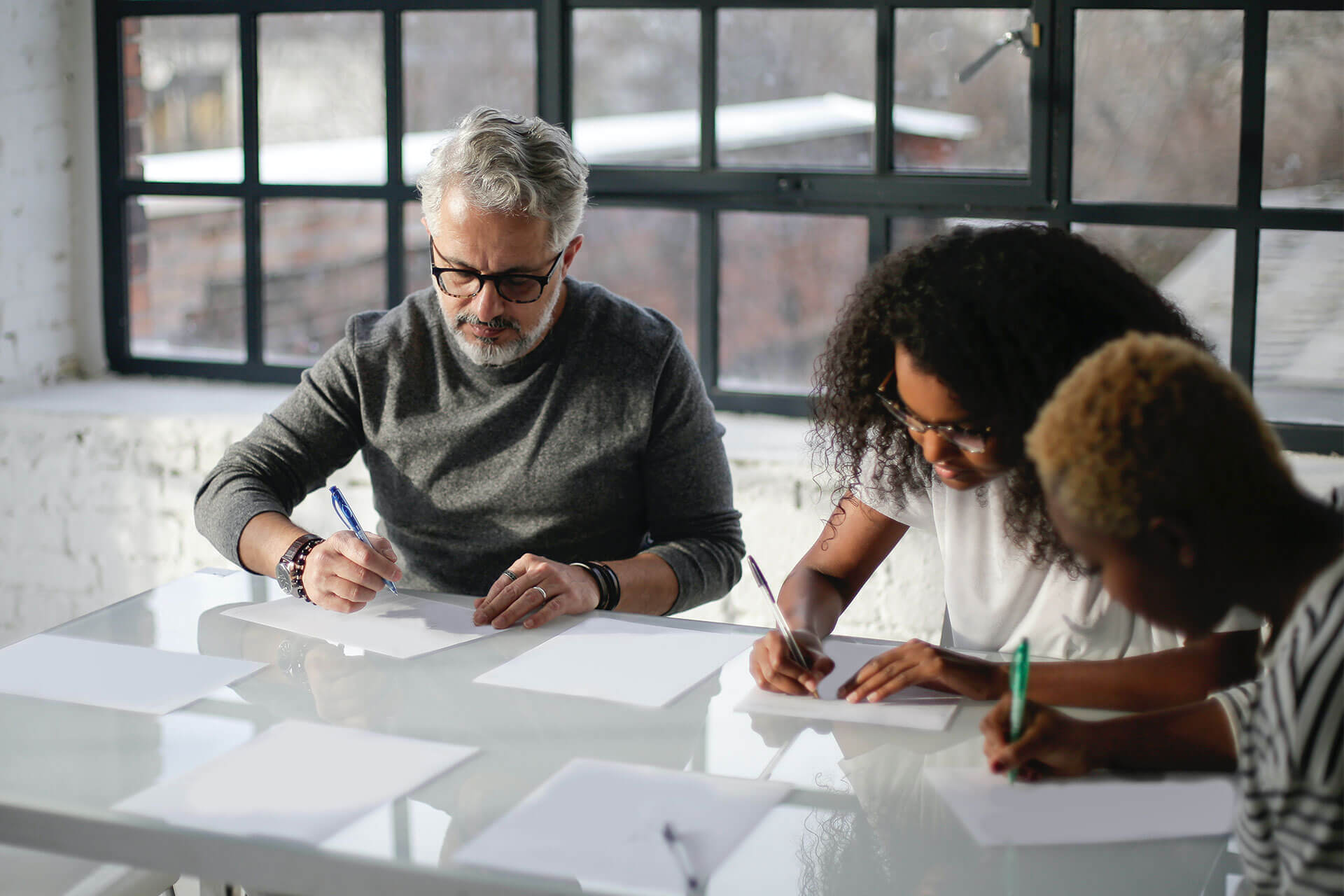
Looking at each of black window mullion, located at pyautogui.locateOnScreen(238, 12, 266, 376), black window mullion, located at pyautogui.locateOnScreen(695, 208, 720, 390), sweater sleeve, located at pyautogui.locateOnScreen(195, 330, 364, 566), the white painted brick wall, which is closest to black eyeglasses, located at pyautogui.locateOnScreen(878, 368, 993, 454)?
sweater sleeve, located at pyautogui.locateOnScreen(195, 330, 364, 566)

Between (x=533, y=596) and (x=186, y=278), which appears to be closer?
(x=533, y=596)

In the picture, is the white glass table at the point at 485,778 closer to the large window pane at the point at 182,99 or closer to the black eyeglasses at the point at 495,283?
the black eyeglasses at the point at 495,283

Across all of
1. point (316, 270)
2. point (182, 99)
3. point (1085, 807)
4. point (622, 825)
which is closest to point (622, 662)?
point (622, 825)

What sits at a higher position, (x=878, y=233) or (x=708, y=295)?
(x=878, y=233)

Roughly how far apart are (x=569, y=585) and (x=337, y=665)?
12.2 inches

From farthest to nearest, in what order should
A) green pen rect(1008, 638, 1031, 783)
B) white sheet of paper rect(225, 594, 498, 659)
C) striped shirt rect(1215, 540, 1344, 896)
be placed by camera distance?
white sheet of paper rect(225, 594, 498, 659) < green pen rect(1008, 638, 1031, 783) < striped shirt rect(1215, 540, 1344, 896)

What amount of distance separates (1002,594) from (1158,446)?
0.83 metres

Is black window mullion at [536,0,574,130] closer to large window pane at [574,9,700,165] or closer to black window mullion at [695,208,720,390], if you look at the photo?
large window pane at [574,9,700,165]

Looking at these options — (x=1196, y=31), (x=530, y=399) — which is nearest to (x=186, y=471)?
(x=530, y=399)

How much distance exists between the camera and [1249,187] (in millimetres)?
2459

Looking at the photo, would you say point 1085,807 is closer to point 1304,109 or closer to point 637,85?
point 1304,109

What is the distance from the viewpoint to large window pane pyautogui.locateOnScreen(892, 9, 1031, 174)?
2574 millimetres

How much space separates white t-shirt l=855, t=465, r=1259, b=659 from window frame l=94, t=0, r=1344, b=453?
1065mm

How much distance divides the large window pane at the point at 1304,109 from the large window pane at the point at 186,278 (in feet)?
7.51
